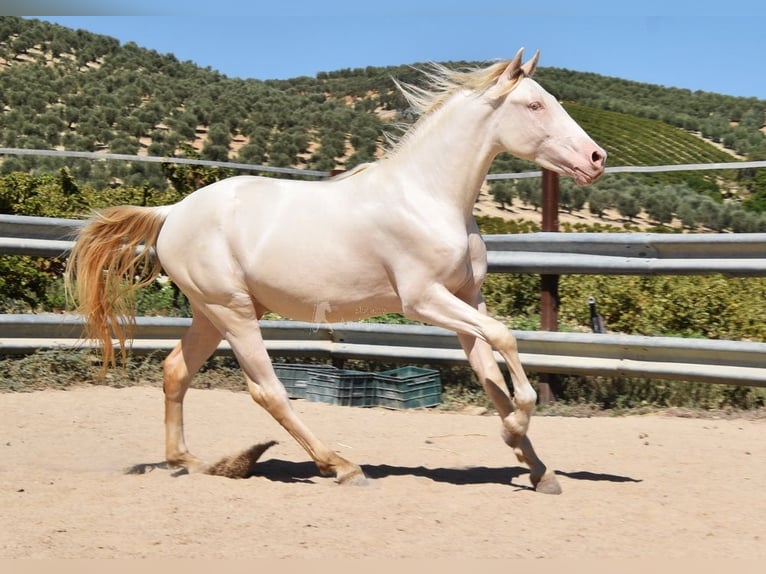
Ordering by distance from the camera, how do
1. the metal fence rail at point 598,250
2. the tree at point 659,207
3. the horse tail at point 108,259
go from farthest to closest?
the tree at point 659,207 < the metal fence rail at point 598,250 < the horse tail at point 108,259

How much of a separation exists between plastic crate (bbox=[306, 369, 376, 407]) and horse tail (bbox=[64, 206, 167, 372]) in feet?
6.20

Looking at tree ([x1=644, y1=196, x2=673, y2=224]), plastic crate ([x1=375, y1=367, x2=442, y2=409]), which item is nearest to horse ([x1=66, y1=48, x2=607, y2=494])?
plastic crate ([x1=375, y1=367, x2=442, y2=409])

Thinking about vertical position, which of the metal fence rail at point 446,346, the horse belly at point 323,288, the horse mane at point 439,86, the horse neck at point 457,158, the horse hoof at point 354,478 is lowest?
the horse hoof at point 354,478

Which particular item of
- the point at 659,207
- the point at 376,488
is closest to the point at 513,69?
the point at 376,488

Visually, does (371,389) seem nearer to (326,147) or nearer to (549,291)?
(549,291)

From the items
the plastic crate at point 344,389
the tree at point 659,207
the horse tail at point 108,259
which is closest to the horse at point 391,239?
the horse tail at point 108,259

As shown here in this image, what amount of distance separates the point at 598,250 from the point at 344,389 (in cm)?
213

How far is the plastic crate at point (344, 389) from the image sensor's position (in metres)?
7.08

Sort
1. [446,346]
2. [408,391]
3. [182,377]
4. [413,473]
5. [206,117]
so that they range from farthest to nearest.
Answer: [206,117] < [446,346] < [408,391] < [182,377] < [413,473]

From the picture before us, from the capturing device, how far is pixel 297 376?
24.1 ft

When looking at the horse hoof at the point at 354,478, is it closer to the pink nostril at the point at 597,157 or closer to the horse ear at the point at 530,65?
the pink nostril at the point at 597,157

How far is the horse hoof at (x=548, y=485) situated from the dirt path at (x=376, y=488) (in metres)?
0.06

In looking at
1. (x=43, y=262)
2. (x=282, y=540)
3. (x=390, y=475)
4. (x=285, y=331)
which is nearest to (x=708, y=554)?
(x=282, y=540)

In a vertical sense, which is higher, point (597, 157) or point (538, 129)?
point (538, 129)
